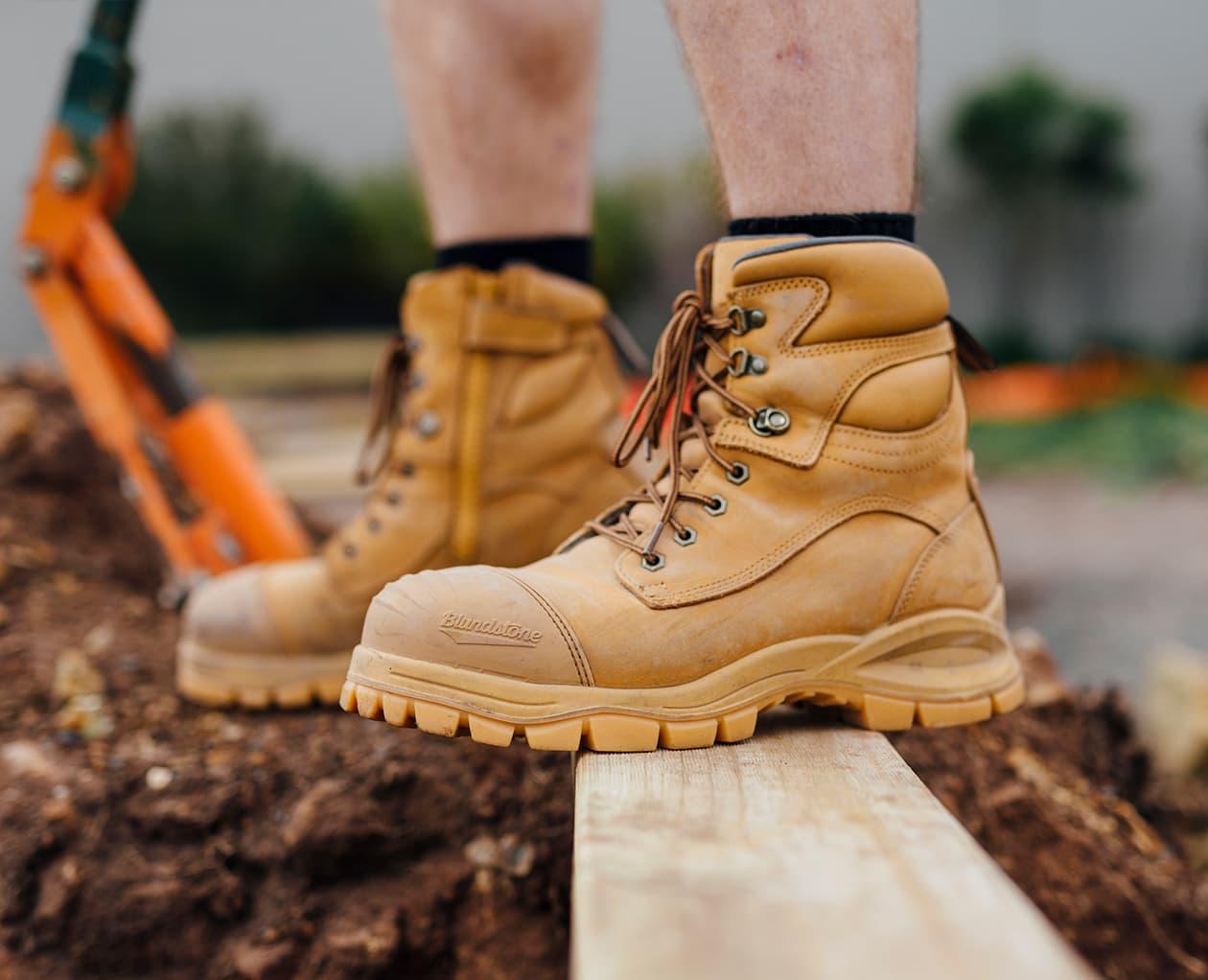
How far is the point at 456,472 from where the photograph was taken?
1.17 metres

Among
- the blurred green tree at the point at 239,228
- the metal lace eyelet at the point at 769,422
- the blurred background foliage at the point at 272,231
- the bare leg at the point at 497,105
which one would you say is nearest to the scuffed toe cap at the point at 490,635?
the metal lace eyelet at the point at 769,422

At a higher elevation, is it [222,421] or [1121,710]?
[222,421]

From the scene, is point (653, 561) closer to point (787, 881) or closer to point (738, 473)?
point (738, 473)

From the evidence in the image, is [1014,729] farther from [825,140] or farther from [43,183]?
[43,183]

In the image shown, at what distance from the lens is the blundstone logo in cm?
80

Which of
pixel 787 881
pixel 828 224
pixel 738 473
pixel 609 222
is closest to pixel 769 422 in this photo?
pixel 738 473

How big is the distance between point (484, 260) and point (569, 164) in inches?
6.2

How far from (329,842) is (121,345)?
3.67ft

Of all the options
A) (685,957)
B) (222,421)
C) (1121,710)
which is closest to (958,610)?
(685,957)

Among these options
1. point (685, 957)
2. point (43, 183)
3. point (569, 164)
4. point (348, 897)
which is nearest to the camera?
point (685, 957)

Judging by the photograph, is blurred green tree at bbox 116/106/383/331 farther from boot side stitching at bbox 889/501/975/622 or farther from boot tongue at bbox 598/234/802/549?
boot side stitching at bbox 889/501/975/622

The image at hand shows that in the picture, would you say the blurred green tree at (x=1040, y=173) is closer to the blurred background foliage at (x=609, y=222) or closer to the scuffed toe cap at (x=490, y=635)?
the blurred background foliage at (x=609, y=222)

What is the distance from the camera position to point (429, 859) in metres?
1.03

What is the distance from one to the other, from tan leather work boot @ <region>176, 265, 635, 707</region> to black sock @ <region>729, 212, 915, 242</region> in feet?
1.18
